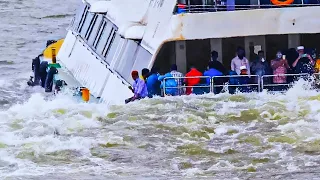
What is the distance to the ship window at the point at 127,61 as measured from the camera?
74.2ft

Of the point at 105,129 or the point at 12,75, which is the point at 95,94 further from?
the point at 12,75

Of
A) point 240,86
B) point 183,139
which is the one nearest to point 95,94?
point 240,86

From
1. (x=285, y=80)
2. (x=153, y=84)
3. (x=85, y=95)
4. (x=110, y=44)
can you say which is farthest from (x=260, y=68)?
(x=110, y=44)

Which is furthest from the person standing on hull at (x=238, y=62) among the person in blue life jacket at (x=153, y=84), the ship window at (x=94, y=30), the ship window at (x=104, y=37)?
the ship window at (x=94, y=30)

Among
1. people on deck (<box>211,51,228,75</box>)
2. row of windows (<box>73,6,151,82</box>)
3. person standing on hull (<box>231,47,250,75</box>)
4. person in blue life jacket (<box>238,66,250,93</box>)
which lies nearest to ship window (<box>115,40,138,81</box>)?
row of windows (<box>73,6,151,82</box>)

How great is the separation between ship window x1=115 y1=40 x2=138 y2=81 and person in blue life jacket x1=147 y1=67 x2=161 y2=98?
167 cm

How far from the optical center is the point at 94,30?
27.2 meters

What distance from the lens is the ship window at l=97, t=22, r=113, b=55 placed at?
83.5ft

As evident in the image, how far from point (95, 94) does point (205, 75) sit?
4.42 m

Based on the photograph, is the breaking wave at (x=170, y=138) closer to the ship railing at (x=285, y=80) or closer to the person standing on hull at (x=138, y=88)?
the ship railing at (x=285, y=80)

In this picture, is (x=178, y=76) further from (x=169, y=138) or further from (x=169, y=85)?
(x=169, y=138)

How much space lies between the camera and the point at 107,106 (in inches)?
827

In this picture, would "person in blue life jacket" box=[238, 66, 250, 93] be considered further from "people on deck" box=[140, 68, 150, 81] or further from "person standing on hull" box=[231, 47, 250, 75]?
"people on deck" box=[140, 68, 150, 81]

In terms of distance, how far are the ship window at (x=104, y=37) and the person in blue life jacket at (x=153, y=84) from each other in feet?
15.7
